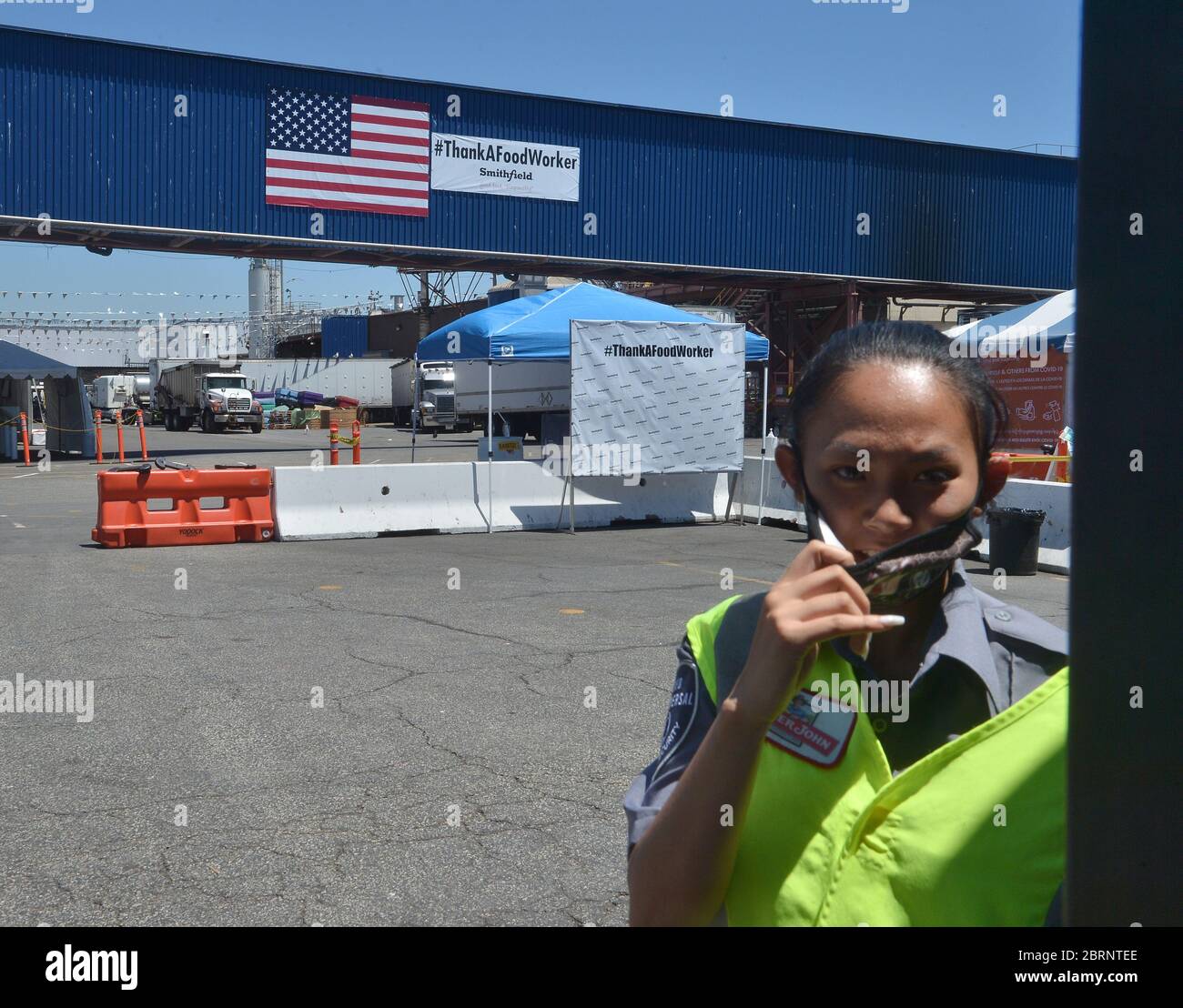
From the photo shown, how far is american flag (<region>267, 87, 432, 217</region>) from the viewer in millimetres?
32562

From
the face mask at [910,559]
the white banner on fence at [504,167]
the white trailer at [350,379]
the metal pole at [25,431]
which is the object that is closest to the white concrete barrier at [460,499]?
the face mask at [910,559]

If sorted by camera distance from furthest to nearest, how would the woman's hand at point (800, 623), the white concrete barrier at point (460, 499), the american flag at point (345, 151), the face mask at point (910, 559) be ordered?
the american flag at point (345, 151) → the white concrete barrier at point (460, 499) → the face mask at point (910, 559) → the woman's hand at point (800, 623)

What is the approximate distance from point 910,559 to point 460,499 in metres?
15.1

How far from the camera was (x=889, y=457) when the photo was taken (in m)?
1.55

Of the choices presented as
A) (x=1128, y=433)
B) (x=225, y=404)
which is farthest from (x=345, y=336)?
(x=1128, y=433)

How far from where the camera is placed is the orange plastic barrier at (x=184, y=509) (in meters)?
14.0

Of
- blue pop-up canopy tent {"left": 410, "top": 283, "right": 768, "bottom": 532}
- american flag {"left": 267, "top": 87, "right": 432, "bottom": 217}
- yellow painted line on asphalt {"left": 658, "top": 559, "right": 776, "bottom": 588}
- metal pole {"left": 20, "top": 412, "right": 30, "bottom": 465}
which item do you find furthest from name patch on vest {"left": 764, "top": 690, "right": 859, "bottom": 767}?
american flag {"left": 267, "top": 87, "right": 432, "bottom": 217}

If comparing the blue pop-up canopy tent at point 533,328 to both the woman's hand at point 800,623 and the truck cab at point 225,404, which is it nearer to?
the woman's hand at point 800,623

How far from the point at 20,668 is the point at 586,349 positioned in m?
9.65

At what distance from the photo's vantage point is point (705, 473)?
18.0m

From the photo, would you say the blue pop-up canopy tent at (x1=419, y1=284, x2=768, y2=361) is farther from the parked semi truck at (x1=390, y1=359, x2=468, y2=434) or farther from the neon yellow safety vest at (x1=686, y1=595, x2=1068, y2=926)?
the parked semi truck at (x1=390, y1=359, x2=468, y2=434)

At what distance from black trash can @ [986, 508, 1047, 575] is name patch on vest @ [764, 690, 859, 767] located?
11.4 meters

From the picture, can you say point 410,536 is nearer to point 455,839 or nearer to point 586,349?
point 586,349

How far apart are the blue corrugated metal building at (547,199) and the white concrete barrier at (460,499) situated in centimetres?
1281
